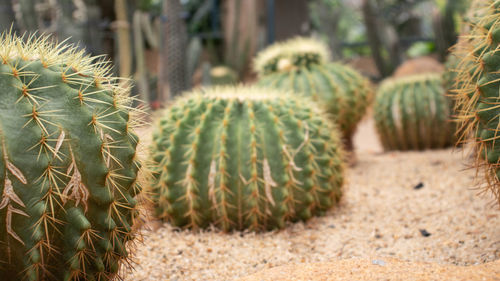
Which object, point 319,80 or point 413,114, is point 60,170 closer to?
point 319,80

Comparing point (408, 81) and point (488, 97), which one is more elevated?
point (488, 97)

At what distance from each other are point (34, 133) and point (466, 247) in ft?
6.21

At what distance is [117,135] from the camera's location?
5.65ft

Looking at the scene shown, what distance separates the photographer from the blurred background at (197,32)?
5980 millimetres

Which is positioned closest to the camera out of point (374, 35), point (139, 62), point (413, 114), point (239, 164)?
point (239, 164)

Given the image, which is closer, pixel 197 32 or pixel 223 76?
pixel 223 76

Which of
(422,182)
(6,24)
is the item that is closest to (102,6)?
(6,24)

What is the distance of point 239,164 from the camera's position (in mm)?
2752

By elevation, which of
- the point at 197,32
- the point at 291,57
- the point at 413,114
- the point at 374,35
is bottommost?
the point at 413,114

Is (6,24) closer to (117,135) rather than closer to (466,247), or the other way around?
(117,135)

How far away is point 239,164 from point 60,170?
1318mm

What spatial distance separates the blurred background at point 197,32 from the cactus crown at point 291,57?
4.13ft

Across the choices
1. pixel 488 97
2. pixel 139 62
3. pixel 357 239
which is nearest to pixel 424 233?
pixel 357 239

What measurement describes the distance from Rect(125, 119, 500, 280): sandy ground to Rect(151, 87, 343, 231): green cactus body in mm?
113
